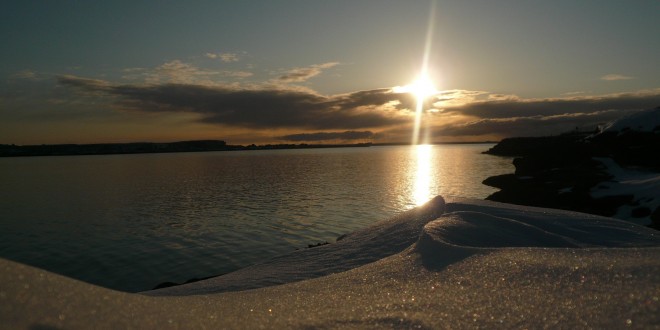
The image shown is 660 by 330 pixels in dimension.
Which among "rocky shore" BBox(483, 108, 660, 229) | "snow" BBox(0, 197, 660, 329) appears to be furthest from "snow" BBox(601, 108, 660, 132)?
"snow" BBox(0, 197, 660, 329)

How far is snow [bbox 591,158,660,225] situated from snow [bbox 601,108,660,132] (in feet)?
Answer: 31.4

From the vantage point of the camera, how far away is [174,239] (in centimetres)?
2042

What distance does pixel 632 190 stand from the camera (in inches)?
778

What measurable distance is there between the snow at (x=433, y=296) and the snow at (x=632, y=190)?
15.1m

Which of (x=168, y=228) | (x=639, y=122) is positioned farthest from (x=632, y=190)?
(x=168, y=228)

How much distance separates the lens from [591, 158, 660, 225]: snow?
55.1ft

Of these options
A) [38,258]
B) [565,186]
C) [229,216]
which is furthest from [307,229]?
[565,186]

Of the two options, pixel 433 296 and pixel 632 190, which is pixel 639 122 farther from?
pixel 433 296

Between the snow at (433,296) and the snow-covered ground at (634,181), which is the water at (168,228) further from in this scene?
the snow-covered ground at (634,181)

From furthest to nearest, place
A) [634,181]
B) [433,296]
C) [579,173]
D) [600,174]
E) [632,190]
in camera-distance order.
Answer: [579,173] < [600,174] < [634,181] < [632,190] < [433,296]

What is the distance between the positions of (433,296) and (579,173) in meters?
31.7

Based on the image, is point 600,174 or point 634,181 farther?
point 600,174

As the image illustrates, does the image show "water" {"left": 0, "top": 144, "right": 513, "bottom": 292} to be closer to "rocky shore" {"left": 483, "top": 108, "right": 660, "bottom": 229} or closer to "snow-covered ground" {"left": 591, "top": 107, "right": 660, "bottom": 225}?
"rocky shore" {"left": 483, "top": 108, "right": 660, "bottom": 229}

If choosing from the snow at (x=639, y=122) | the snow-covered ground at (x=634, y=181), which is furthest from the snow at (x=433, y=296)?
the snow at (x=639, y=122)
